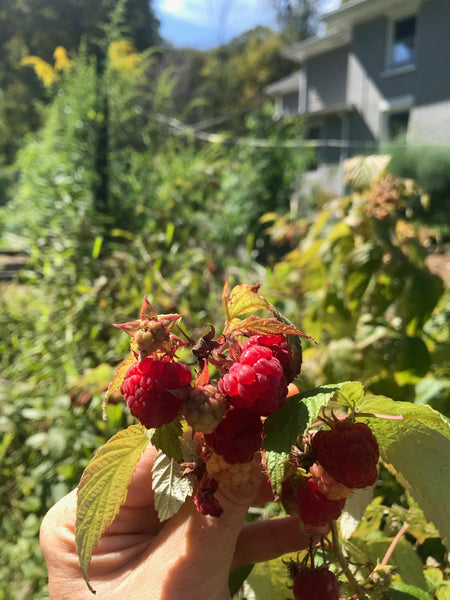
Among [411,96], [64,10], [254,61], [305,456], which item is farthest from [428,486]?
[254,61]

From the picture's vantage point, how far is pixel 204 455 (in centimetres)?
42

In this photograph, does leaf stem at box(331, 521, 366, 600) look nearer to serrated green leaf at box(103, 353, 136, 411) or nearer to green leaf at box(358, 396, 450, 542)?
green leaf at box(358, 396, 450, 542)

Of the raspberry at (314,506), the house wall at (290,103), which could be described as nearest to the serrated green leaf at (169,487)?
the raspberry at (314,506)

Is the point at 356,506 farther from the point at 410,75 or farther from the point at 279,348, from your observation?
the point at 410,75

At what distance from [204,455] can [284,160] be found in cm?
407

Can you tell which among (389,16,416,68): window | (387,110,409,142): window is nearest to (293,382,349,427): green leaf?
(387,110,409,142): window

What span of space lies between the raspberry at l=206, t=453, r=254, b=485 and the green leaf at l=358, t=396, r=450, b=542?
0.42 ft

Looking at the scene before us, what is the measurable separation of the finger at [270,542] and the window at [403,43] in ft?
36.8

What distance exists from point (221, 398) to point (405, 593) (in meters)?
0.32

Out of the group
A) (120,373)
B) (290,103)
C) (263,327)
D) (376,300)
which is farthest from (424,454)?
(290,103)

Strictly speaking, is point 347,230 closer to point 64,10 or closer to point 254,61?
point 64,10

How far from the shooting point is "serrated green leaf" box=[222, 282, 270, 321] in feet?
1.31

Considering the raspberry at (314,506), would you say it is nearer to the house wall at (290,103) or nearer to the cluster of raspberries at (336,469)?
the cluster of raspberries at (336,469)

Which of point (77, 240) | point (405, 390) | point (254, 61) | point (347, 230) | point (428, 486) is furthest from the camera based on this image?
point (254, 61)
